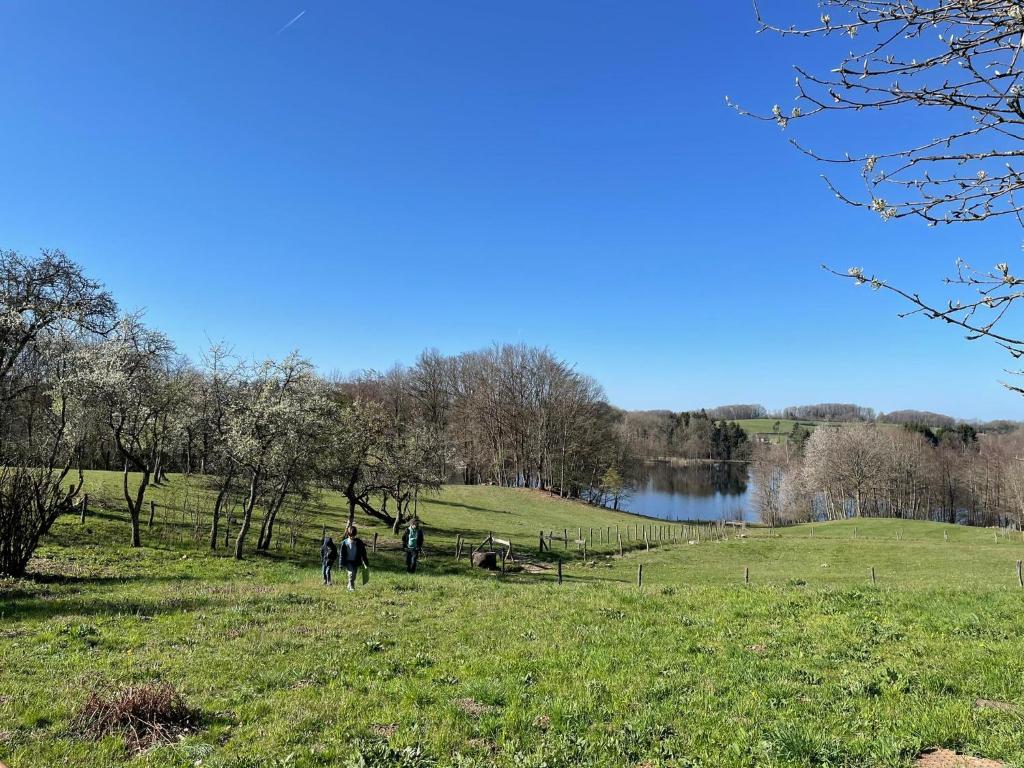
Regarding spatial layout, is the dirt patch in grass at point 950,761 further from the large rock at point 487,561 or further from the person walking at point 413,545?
the large rock at point 487,561

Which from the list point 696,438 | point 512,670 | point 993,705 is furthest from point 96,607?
point 696,438

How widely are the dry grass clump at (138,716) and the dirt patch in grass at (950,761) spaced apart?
8058mm

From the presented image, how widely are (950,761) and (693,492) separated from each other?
115 meters

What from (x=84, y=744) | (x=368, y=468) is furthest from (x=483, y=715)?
(x=368, y=468)

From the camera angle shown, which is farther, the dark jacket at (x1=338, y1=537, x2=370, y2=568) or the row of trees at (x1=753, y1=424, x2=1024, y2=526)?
the row of trees at (x1=753, y1=424, x2=1024, y2=526)

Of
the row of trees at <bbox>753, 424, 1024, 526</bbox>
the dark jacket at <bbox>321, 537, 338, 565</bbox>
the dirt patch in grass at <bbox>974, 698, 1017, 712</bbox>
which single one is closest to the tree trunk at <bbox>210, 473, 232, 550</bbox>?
the dark jacket at <bbox>321, 537, 338, 565</bbox>

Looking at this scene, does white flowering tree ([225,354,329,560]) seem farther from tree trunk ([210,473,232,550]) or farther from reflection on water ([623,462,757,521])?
reflection on water ([623,462,757,521])

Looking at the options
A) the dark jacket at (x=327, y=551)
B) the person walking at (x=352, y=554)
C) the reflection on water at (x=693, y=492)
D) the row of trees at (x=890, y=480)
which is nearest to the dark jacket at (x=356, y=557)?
the person walking at (x=352, y=554)

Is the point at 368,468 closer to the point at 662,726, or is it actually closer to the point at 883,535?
the point at 662,726

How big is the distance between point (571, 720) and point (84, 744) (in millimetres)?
5408

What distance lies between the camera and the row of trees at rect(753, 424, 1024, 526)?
7944 centimetres

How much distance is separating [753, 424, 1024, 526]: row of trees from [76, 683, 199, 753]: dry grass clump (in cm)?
8853

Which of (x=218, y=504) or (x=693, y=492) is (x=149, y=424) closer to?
(x=218, y=504)

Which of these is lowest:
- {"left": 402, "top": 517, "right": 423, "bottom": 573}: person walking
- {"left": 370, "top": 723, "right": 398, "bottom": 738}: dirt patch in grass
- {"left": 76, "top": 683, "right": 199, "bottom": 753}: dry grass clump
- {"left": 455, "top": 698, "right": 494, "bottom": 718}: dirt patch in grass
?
{"left": 402, "top": 517, "right": 423, "bottom": 573}: person walking
